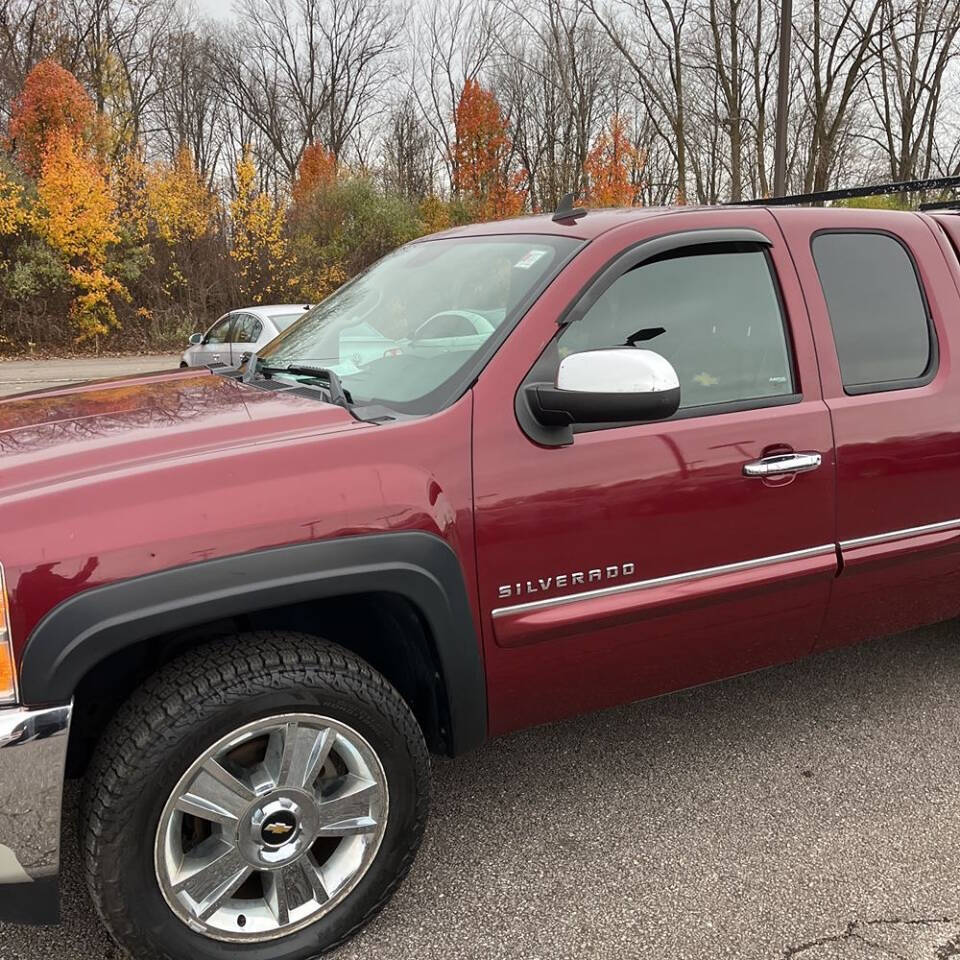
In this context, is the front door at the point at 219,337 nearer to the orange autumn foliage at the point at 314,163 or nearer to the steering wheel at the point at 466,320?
the steering wheel at the point at 466,320

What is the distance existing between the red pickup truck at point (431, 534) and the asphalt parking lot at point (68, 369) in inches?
550

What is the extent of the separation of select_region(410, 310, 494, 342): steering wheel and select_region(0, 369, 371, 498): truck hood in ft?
1.39

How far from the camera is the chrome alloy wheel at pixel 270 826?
6.55ft

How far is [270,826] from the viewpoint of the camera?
2074 mm

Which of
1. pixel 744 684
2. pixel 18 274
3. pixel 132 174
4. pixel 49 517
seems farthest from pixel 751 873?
pixel 132 174

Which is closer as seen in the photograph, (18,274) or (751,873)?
(751,873)

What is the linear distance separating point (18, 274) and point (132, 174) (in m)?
4.26

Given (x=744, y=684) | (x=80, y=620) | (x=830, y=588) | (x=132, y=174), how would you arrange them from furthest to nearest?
(x=132, y=174) < (x=744, y=684) < (x=830, y=588) < (x=80, y=620)

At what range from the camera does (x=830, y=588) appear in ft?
9.16

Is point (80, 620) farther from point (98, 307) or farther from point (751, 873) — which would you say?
point (98, 307)

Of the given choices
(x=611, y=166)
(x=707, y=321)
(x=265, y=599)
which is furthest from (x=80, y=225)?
(x=611, y=166)

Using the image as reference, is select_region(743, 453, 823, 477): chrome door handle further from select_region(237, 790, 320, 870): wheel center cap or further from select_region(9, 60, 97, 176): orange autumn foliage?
select_region(9, 60, 97, 176): orange autumn foliage

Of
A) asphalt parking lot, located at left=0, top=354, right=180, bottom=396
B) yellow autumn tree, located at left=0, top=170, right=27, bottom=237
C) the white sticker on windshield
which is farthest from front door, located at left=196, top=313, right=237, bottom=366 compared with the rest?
yellow autumn tree, located at left=0, top=170, right=27, bottom=237

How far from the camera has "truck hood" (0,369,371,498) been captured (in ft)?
6.62
